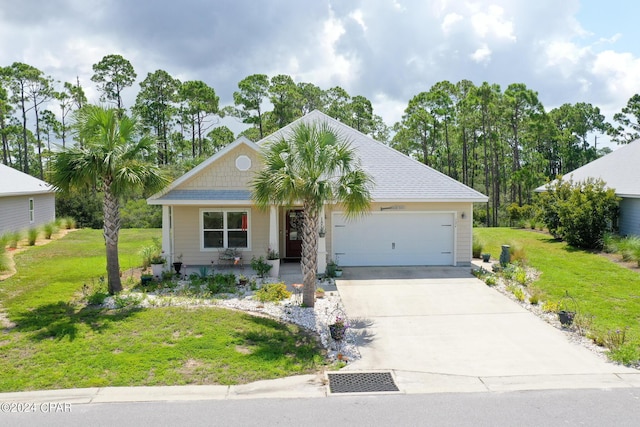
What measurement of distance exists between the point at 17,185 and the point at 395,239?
21031 millimetres

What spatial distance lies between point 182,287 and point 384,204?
749 centimetres

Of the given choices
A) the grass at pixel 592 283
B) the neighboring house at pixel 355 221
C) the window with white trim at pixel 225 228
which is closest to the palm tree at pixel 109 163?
the neighboring house at pixel 355 221

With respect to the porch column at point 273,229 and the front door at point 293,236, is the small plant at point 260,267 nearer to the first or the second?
the porch column at point 273,229

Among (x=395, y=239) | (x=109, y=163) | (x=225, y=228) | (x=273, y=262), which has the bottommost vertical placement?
(x=273, y=262)

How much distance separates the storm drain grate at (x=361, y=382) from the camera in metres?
7.21

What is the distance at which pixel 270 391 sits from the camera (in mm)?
7133

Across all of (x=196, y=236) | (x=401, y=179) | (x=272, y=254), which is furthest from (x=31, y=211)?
(x=401, y=179)

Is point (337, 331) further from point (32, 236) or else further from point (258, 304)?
point (32, 236)

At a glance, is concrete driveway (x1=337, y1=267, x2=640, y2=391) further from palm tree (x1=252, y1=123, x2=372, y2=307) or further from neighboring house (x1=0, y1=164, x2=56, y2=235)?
neighboring house (x1=0, y1=164, x2=56, y2=235)

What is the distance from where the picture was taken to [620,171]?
23.2 meters

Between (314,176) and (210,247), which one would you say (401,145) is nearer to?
(210,247)

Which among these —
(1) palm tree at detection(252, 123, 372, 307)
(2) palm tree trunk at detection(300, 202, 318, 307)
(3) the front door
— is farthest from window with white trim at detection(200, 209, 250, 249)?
(2) palm tree trunk at detection(300, 202, 318, 307)

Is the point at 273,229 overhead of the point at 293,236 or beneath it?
overhead

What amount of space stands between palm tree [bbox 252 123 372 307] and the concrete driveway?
2.52 m
